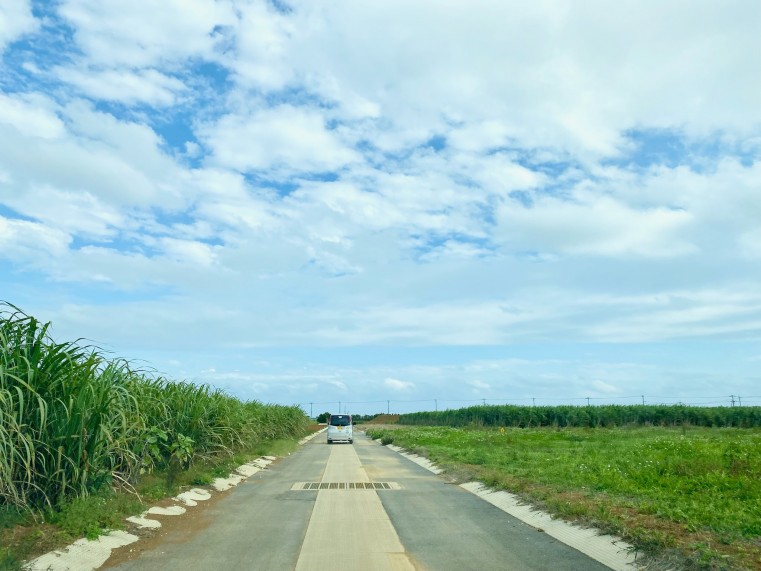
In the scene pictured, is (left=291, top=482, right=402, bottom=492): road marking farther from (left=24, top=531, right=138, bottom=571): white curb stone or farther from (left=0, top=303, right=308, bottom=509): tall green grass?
(left=24, top=531, right=138, bottom=571): white curb stone

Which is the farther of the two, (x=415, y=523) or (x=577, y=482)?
(x=577, y=482)

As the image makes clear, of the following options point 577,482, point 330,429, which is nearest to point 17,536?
point 577,482

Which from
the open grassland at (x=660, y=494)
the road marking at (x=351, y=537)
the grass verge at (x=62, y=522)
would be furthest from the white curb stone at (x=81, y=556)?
the open grassland at (x=660, y=494)

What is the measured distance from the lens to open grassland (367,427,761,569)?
775cm

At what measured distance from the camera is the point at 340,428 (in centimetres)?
4481

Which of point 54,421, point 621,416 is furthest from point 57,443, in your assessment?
point 621,416

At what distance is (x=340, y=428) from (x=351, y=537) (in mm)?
35523

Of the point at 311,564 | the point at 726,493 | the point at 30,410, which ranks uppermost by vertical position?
the point at 30,410

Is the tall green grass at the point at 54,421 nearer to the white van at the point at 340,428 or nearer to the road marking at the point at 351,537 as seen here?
the road marking at the point at 351,537

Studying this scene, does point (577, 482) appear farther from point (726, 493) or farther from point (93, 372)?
point (93, 372)

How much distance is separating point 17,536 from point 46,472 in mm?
1086

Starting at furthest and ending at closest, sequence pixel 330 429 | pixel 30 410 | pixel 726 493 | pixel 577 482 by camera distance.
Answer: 1. pixel 330 429
2. pixel 577 482
3. pixel 726 493
4. pixel 30 410

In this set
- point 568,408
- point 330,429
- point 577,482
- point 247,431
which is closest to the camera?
point 577,482

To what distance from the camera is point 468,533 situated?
10.2m
